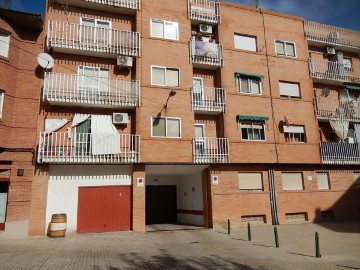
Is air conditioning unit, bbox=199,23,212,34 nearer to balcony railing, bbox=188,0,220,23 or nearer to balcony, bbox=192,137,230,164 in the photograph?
balcony railing, bbox=188,0,220,23

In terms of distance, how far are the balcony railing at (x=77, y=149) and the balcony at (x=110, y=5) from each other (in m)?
7.69

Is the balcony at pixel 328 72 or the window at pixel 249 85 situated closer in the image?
the window at pixel 249 85

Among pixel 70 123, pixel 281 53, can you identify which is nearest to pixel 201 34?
pixel 281 53

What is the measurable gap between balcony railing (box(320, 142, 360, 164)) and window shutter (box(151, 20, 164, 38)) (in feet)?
41.5

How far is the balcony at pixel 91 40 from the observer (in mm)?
15727

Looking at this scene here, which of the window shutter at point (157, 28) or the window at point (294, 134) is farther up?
the window shutter at point (157, 28)

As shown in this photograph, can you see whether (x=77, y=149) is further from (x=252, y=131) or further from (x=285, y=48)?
(x=285, y=48)

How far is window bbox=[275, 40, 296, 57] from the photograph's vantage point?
67.5 ft

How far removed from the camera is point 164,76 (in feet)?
56.6

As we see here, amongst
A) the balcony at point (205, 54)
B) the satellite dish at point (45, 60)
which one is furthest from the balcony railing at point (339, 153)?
the satellite dish at point (45, 60)

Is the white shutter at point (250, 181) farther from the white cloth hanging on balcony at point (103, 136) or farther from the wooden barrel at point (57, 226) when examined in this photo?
the wooden barrel at point (57, 226)

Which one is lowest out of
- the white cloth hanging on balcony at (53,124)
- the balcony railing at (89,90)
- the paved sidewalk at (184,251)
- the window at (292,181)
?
the paved sidewalk at (184,251)

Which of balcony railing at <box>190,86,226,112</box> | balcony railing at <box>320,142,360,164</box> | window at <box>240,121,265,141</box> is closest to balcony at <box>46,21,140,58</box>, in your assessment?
balcony railing at <box>190,86,226,112</box>

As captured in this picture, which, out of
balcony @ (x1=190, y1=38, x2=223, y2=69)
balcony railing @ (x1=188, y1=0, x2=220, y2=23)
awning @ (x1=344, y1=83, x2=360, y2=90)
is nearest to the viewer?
balcony @ (x1=190, y1=38, x2=223, y2=69)
